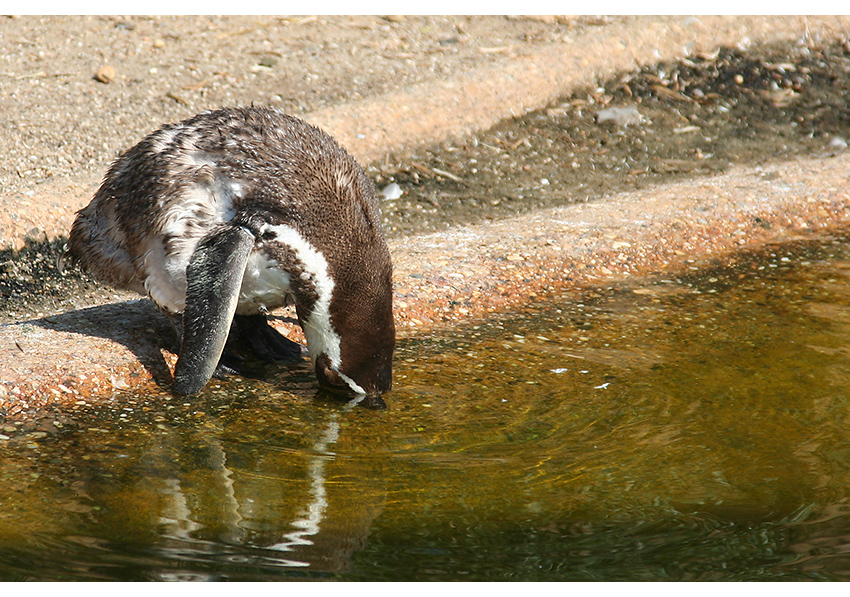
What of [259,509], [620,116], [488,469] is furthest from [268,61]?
[259,509]

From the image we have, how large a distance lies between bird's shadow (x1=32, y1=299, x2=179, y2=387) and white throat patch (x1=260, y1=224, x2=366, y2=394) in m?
0.68

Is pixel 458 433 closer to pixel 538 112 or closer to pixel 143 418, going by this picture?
pixel 143 418

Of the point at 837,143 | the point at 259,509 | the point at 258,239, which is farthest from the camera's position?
the point at 837,143

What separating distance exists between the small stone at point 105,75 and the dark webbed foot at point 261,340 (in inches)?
149

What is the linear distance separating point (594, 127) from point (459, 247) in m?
2.92

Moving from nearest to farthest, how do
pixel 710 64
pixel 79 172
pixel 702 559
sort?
Result: pixel 702 559, pixel 79 172, pixel 710 64

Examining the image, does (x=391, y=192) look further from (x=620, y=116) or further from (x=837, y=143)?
(x=837, y=143)

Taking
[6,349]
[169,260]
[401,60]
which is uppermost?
[401,60]

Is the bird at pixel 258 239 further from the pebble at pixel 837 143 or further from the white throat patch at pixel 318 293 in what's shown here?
the pebble at pixel 837 143

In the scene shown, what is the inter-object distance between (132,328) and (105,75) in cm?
363

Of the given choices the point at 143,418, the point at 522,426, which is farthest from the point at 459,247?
the point at 143,418

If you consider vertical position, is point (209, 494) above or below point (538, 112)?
below

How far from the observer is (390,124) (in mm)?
7211

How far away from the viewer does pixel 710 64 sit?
893 centimetres
